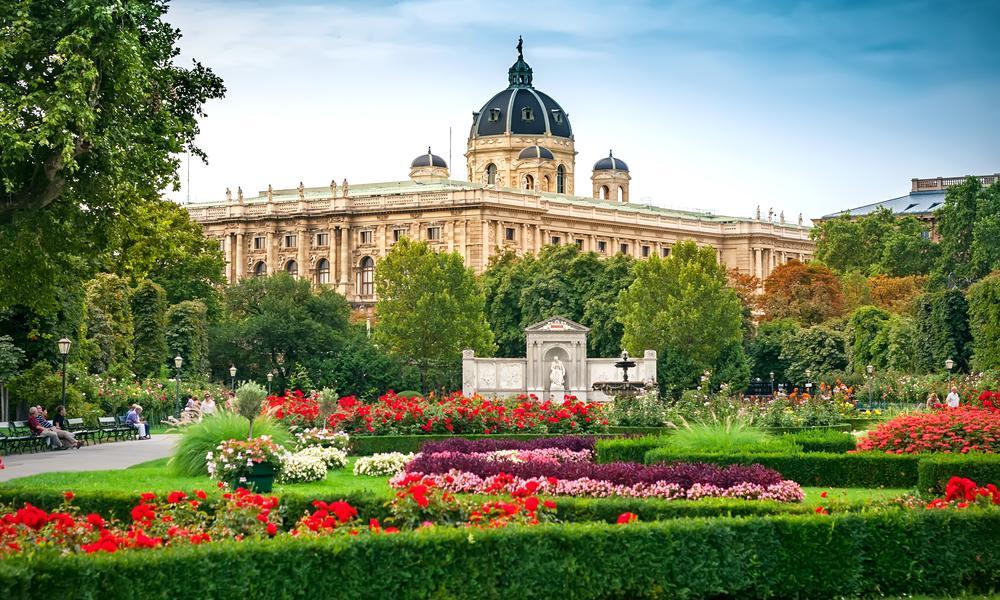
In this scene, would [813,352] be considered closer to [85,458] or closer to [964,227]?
[964,227]

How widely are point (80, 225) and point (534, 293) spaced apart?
50716 millimetres

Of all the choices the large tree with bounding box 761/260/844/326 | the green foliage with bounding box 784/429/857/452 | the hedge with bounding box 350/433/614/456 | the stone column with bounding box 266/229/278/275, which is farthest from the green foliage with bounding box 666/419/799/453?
the stone column with bounding box 266/229/278/275

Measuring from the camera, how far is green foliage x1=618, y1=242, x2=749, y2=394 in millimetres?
64688

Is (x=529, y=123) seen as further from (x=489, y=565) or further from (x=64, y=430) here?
(x=489, y=565)

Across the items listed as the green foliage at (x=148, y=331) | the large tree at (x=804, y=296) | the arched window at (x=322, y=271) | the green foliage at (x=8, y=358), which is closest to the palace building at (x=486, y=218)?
the arched window at (x=322, y=271)

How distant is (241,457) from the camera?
2080 centimetres

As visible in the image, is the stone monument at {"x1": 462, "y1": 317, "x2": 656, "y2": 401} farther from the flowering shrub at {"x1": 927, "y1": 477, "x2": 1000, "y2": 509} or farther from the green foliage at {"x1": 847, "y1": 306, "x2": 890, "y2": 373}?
the flowering shrub at {"x1": 927, "y1": 477, "x2": 1000, "y2": 509}

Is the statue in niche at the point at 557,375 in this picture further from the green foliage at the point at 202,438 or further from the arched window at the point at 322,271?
the arched window at the point at 322,271

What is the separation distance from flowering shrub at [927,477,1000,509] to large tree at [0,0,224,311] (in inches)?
560

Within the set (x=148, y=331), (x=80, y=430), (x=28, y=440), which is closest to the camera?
(x=28, y=440)

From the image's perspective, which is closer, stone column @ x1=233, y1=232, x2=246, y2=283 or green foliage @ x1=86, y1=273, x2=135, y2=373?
green foliage @ x1=86, y1=273, x2=135, y2=373

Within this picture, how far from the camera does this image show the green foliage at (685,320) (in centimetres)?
6469

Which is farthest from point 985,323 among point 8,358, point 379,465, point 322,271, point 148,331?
point 322,271

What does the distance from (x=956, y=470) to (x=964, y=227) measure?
251 feet
